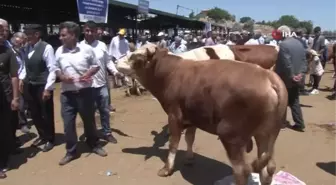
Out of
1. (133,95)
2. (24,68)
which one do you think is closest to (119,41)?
(133,95)

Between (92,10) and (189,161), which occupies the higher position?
(92,10)

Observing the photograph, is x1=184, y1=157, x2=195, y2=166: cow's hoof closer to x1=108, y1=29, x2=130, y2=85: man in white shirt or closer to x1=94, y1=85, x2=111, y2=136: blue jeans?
x1=94, y1=85, x2=111, y2=136: blue jeans

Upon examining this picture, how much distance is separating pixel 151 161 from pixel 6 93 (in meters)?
2.25

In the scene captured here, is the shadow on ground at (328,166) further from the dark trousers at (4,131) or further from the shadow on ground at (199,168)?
the dark trousers at (4,131)

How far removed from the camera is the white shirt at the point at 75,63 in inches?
200

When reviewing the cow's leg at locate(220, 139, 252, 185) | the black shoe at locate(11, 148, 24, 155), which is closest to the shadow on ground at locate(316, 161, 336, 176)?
the cow's leg at locate(220, 139, 252, 185)

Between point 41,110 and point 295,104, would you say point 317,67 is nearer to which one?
point 295,104

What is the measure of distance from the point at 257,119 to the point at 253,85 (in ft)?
1.13

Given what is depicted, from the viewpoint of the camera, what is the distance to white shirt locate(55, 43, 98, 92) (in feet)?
16.6

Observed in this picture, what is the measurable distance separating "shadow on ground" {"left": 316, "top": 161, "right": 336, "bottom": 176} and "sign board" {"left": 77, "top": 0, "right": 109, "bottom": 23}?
6.75 metres

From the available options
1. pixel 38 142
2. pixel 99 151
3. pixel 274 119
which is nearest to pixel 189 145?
pixel 99 151

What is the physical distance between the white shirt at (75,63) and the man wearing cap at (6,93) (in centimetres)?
61

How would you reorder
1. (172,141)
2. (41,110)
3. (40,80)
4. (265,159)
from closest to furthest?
(265,159)
(172,141)
(40,80)
(41,110)

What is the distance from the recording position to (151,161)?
5.28 meters
